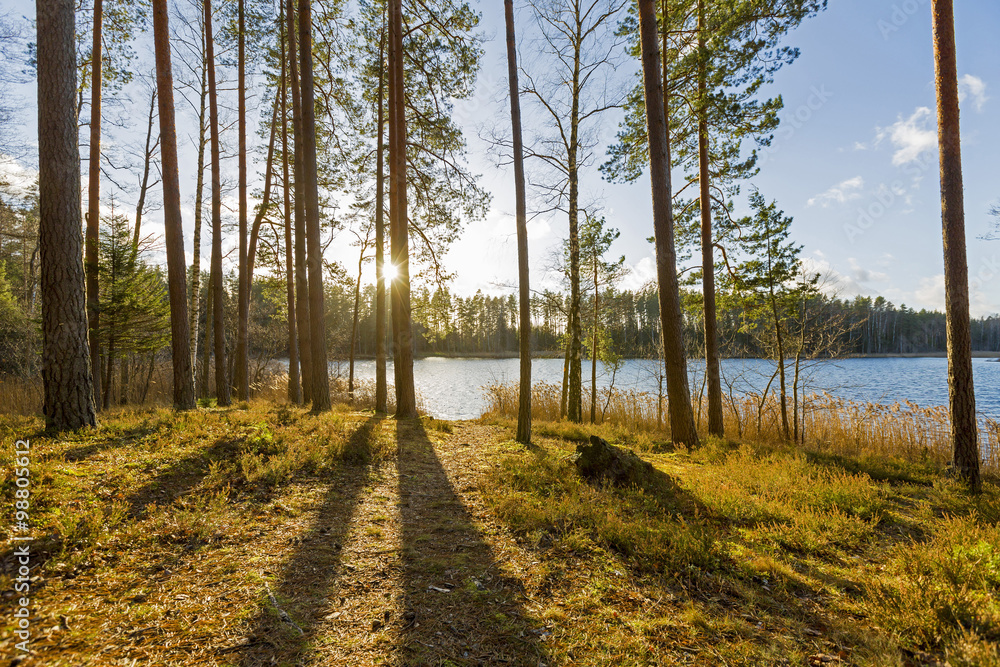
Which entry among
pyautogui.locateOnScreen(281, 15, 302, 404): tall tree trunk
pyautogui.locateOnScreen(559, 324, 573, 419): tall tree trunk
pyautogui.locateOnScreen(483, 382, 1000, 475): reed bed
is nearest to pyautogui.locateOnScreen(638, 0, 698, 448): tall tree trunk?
pyautogui.locateOnScreen(559, 324, 573, 419): tall tree trunk

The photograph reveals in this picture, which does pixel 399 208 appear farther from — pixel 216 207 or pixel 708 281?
pixel 708 281

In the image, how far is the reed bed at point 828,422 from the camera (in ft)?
28.1

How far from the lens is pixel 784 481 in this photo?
545 centimetres

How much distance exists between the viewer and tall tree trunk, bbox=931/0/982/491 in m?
5.48

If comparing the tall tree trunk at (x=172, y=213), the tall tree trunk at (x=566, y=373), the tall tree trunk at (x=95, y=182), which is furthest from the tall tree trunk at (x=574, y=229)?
the tall tree trunk at (x=95, y=182)

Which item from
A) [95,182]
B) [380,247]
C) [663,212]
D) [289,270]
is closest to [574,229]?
[663,212]

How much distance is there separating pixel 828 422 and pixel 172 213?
54.3 ft

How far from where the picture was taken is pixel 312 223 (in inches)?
350

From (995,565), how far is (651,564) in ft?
8.70

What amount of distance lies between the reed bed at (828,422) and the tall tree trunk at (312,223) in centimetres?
651

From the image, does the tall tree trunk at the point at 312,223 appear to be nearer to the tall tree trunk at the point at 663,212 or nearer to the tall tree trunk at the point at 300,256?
the tall tree trunk at the point at 300,256

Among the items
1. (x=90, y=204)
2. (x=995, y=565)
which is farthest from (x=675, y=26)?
(x=90, y=204)

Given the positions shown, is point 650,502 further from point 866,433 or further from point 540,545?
point 866,433

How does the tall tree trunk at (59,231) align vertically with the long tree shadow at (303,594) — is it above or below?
above
